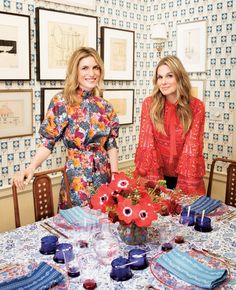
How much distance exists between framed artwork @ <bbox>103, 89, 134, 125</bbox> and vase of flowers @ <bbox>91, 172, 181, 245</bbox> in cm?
219

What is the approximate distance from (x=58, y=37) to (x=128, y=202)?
212 cm

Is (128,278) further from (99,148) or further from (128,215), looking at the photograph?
(99,148)

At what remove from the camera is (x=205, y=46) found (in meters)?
3.52

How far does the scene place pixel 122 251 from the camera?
162 centimetres

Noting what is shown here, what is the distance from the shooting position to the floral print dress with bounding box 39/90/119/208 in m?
2.54

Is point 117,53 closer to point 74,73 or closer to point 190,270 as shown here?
point 74,73

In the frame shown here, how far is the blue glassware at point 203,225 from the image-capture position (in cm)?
184

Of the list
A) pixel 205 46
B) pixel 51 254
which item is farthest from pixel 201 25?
pixel 51 254

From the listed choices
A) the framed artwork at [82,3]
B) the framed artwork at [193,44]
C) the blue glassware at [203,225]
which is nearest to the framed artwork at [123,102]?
the framed artwork at [193,44]

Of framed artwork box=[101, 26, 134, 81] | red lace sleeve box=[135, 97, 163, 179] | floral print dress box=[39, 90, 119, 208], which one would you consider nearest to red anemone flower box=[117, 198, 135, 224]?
floral print dress box=[39, 90, 119, 208]

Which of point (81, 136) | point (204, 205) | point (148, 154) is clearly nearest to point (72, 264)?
point (204, 205)

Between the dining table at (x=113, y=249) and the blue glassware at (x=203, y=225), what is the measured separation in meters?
0.02

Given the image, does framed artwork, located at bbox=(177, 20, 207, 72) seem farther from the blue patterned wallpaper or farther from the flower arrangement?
the flower arrangement

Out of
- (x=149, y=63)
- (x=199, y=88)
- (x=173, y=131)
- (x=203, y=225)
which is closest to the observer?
(x=203, y=225)
